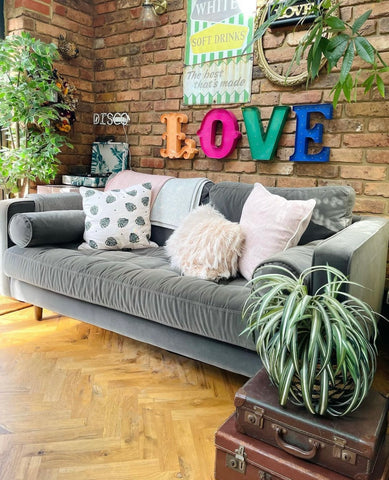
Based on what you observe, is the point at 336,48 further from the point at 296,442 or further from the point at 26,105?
the point at 26,105

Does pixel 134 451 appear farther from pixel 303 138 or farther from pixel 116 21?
pixel 116 21

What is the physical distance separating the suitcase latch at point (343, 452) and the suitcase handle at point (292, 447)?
0.14ft

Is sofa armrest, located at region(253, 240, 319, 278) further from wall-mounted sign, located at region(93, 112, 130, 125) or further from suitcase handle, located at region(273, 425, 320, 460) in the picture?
wall-mounted sign, located at region(93, 112, 130, 125)

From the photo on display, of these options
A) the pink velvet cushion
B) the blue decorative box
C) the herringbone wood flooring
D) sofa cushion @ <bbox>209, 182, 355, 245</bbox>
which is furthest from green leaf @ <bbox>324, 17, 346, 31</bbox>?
the blue decorative box

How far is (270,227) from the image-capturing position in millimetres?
1688

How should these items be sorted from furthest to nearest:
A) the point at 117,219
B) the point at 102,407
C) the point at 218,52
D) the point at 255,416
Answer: the point at 218,52, the point at 117,219, the point at 102,407, the point at 255,416

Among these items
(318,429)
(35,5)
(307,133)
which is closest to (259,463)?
(318,429)

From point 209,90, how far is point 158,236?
103 centimetres

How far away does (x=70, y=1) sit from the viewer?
3041 millimetres

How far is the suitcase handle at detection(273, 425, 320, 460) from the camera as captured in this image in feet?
3.15

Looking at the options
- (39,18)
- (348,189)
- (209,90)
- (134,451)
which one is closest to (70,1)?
(39,18)

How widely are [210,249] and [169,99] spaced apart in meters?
1.55

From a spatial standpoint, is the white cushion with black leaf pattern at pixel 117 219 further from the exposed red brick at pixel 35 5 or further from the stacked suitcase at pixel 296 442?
the exposed red brick at pixel 35 5

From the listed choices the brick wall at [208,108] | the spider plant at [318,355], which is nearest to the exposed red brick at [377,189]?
the brick wall at [208,108]
